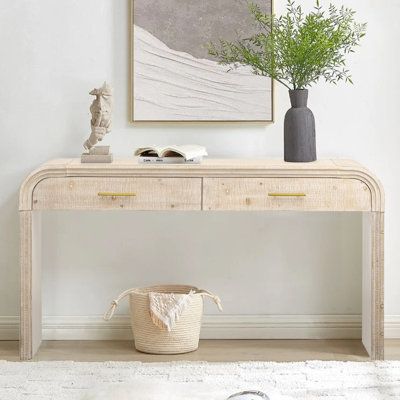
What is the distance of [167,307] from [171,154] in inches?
25.5

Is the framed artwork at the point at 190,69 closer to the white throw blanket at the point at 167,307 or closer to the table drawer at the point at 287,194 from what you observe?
the table drawer at the point at 287,194

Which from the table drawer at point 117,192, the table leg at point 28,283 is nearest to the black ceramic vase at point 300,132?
the table drawer at point 117,192

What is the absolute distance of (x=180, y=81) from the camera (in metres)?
4.18

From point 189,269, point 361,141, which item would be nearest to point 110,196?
point 189,269

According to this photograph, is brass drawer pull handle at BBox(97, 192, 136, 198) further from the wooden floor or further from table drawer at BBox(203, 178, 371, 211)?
the wooden floor

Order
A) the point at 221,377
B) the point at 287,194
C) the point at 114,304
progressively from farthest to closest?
the point at 114,304, the point at 287,194, the point at 221,377

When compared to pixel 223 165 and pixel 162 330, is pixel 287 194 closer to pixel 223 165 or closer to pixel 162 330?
pixel 223 165

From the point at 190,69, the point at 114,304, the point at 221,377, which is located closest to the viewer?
the point at 221,377

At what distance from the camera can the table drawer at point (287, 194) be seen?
3.77 meters

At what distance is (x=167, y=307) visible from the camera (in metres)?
3.91

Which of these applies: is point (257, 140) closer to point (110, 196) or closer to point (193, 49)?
point (193, 49)

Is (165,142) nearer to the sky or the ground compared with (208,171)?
nearer to the sky

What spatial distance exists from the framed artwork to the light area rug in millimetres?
1151

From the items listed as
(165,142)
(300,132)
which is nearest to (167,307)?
(165,142)
